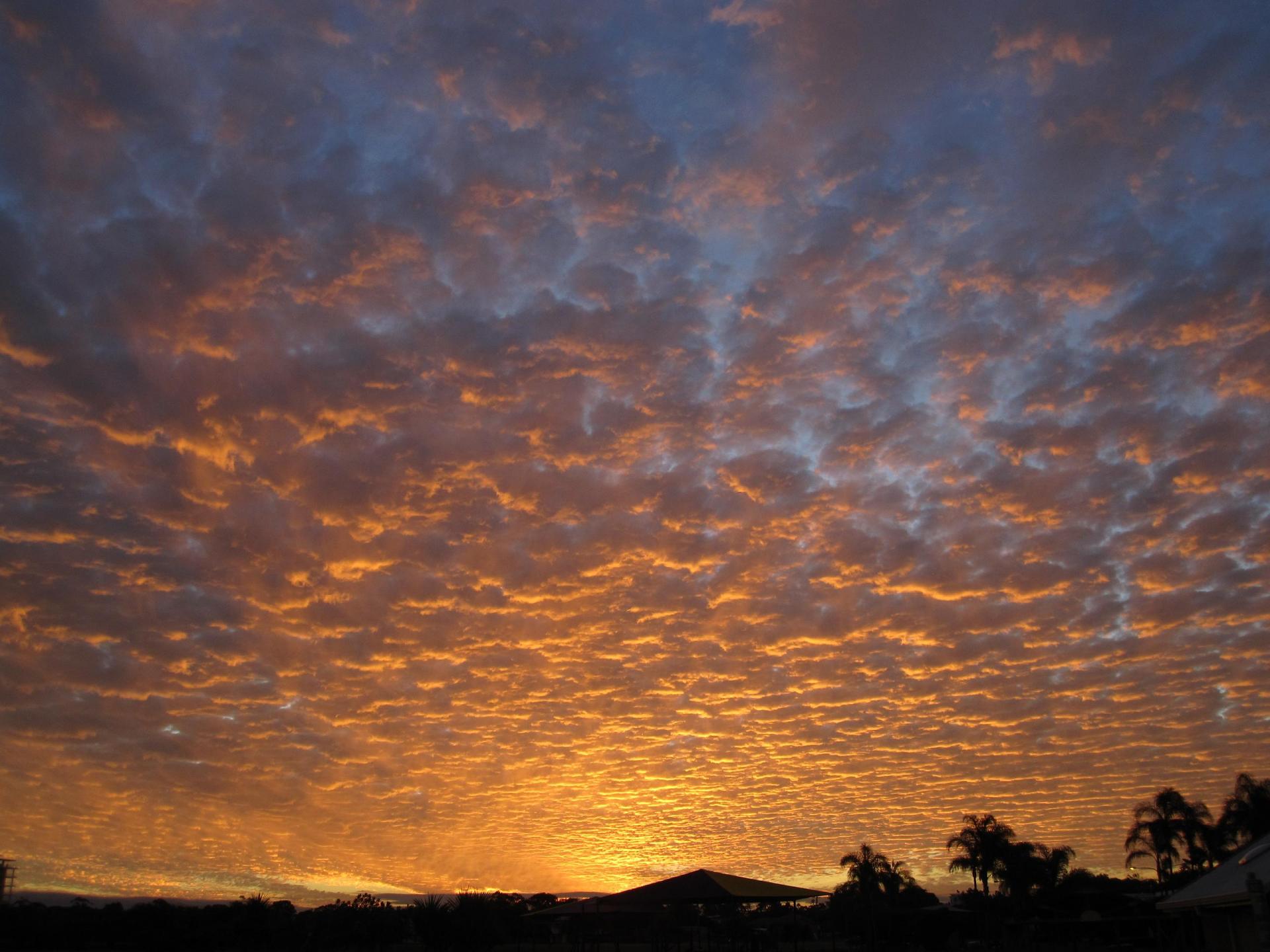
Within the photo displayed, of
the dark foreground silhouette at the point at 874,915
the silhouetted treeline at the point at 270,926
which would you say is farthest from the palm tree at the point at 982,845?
the silhouetted treeline at the point at 270,926

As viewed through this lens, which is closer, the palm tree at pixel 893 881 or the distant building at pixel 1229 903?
the distant building at pixel 1229 903

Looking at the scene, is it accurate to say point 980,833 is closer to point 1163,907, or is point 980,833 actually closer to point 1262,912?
point 1163,907

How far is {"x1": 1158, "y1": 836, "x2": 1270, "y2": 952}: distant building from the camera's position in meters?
24.0

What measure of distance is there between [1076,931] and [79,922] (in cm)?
6923

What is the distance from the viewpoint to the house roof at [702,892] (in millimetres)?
26078

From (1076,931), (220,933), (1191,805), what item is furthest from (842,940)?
(220,933)

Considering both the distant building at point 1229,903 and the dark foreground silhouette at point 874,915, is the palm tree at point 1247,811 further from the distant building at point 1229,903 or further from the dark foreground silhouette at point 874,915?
the distant building at point 1229,903

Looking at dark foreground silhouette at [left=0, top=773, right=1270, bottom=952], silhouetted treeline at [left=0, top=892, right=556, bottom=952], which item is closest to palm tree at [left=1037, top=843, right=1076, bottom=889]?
dark foreground silhouette at [left=0, top=773, right=1270, bottom=952]

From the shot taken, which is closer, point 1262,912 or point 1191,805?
point 1262,912

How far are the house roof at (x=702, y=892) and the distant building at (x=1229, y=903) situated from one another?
33.4ft

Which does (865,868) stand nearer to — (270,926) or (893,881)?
(893,881)

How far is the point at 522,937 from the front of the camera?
54625mm

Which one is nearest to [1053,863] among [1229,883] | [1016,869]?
[1016,869]

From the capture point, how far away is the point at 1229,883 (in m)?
25.5
